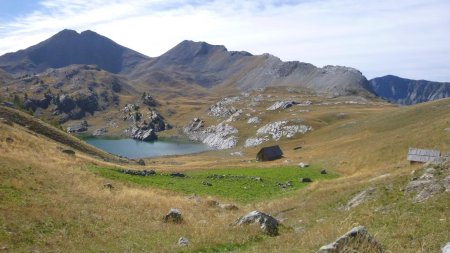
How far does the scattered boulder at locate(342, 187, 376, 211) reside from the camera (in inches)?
1187

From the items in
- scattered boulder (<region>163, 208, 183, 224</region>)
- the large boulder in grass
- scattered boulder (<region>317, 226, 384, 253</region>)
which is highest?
scattered boulder (<region>317, 226, 384, 253</region>)

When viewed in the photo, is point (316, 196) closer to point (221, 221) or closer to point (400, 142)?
point (221, 221)

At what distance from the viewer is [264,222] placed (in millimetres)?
25453

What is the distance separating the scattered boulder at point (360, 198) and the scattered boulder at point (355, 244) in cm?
1595

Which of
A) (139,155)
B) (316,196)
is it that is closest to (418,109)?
(316,196)

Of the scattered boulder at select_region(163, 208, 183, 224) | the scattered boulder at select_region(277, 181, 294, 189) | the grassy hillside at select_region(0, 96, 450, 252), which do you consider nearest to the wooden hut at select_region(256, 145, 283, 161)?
the scattered boulder at select_region(277, 181, 294, 189)

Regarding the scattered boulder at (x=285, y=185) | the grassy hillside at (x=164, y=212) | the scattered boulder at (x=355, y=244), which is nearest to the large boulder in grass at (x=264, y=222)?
the grassy hillside at (x=164, y=212)

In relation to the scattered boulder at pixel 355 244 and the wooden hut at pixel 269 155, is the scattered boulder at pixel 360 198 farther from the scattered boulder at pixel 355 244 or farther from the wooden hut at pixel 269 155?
the wooden hut at pixel 269 155

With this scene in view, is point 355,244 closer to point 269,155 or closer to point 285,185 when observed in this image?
point 285,185

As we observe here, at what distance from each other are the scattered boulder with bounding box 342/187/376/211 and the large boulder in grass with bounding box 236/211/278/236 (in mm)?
7209

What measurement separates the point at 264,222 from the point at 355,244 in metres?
11.9

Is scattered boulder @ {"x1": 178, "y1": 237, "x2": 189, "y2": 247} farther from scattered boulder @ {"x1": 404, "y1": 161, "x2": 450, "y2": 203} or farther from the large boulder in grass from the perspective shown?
scattered boulder @ {"x1": 404, "y1": 161, "x2": 450, "y2": 203}

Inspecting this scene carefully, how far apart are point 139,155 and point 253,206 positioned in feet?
531

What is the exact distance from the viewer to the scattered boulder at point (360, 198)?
30.1 m
